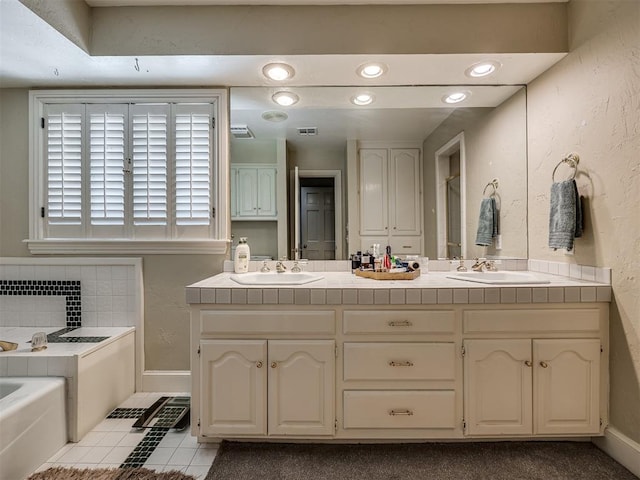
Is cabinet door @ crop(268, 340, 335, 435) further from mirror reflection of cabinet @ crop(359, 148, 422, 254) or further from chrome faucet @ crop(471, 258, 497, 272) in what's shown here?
chrome faucet @ crop(471, 258, 497, 272)

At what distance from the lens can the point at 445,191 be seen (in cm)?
219

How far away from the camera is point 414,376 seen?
152cm

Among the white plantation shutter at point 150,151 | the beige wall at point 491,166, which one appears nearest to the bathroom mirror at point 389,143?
the beige wall at point 491,166

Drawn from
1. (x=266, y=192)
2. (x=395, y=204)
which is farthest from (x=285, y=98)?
(x=395, y=204)

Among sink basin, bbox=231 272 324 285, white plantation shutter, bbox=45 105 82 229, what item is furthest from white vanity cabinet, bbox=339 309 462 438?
white plantation shutter, bbox=45 105 82 229

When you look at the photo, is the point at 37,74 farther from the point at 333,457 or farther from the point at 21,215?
the point at 333,457

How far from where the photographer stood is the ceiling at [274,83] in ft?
5.70

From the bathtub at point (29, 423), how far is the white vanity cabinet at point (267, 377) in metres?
0.75

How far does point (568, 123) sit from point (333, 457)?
2186 millimetres

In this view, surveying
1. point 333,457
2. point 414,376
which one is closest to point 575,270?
point 414,376

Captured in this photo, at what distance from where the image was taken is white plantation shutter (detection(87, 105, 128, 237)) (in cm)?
215

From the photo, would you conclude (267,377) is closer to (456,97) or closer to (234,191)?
(234,191)

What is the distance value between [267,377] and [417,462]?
2.68 feet

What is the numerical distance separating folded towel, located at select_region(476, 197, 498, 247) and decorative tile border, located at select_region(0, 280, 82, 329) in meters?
2.81
